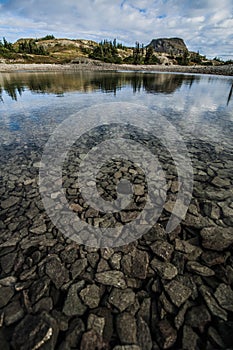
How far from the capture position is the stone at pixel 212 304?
2961mm

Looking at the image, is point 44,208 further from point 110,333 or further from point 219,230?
point 219,230

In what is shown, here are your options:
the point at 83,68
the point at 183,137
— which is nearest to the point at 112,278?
the point at 183,137

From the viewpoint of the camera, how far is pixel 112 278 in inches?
140

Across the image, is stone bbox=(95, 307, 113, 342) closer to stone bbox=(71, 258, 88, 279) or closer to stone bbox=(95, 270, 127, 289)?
stone bbox=(95, 270, 127, 289)

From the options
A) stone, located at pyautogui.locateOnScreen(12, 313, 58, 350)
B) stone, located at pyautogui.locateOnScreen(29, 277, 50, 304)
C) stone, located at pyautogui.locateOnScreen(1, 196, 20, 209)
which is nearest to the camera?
stone, located at pyautogui.locateOnScreen(12, 313, 58, 350)

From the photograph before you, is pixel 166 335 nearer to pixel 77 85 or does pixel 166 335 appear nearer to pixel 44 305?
pixel 44 305

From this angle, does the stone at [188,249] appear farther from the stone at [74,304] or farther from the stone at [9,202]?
the stone at [9,202]

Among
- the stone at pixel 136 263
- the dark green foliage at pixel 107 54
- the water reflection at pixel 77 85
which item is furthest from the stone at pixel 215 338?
the dark green foliage at pixel 107 54

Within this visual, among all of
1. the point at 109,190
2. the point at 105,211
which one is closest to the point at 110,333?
the point at 105,211

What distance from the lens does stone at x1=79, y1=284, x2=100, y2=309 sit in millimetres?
3152

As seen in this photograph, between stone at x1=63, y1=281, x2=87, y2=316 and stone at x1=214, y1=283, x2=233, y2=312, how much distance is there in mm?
2447

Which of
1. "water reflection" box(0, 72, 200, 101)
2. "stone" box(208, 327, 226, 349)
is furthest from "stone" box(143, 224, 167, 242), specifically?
"water reflection" box(0, 72, 200, 101)

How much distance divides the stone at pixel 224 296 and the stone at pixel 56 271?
9.57 feet

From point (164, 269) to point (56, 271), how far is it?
229 cm
